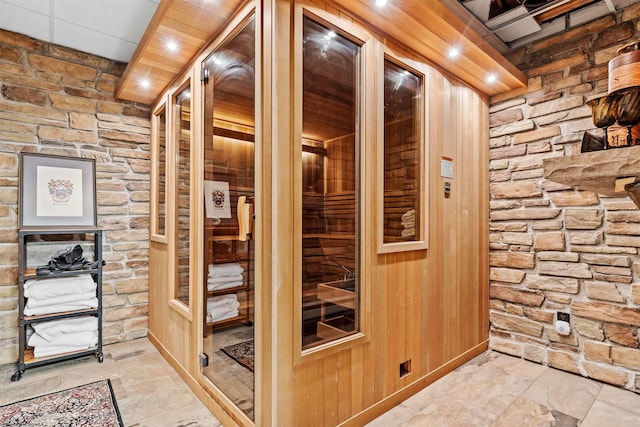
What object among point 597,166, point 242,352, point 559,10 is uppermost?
point 559,10

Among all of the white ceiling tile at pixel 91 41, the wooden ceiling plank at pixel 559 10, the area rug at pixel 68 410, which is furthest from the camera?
the white ceiling tile at pixel 91 41

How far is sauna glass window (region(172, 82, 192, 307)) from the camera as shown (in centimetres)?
244

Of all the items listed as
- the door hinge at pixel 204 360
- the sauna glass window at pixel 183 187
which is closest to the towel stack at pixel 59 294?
the sauna glass window at pixel 183 187

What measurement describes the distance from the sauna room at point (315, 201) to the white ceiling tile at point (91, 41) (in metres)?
0.43

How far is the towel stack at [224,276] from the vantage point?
78.4 inches

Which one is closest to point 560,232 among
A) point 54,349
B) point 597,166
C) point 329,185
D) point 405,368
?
point 405,368

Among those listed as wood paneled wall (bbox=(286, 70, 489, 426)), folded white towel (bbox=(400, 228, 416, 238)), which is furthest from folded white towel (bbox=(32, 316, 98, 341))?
folded white towel (bbox=(400, 228, 416, 238))

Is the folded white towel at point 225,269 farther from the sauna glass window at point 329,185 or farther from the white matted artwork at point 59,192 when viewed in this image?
the white matted artwork at point 59,192

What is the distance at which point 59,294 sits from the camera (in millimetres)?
2604

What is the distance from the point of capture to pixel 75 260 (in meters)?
2.71

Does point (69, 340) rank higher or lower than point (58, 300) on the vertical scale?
lower

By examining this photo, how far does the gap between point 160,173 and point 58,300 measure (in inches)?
49.1

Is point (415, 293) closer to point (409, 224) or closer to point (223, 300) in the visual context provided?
point (409, 224)

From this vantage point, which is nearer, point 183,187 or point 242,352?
point 242,352
